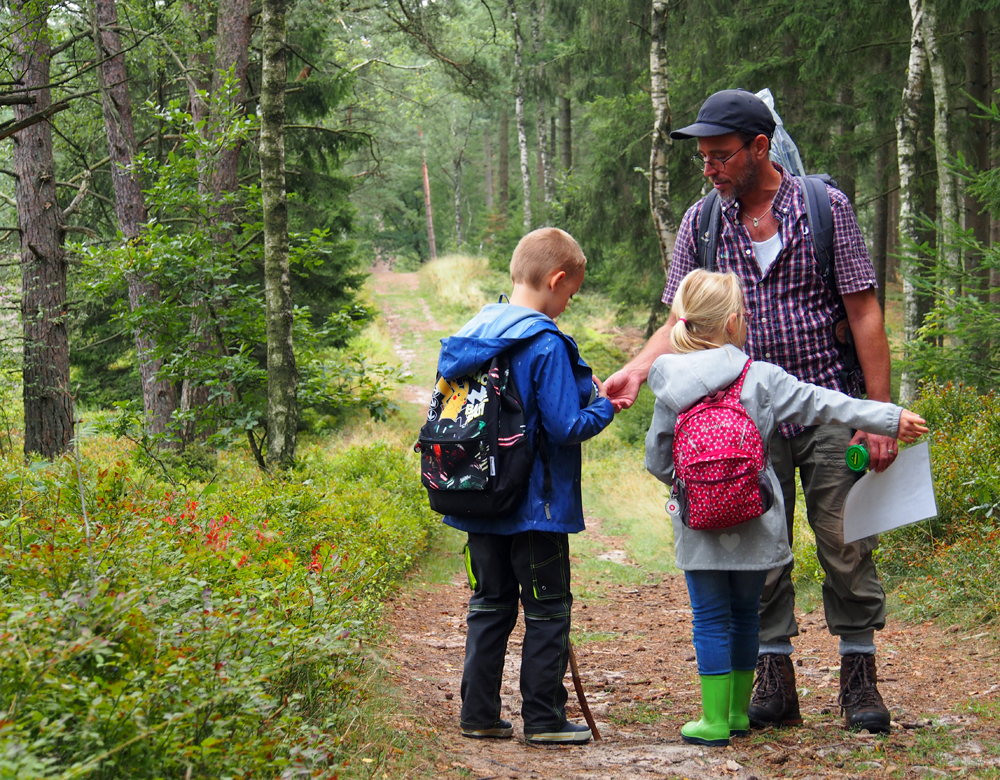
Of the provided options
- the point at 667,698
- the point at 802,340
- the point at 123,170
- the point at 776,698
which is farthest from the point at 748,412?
the point at 123,170

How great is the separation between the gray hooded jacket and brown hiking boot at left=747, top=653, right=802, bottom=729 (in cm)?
64

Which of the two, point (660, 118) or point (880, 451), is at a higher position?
point (660, 118)

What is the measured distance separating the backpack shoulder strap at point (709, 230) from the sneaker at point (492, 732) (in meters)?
2.18

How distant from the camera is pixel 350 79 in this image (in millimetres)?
14555

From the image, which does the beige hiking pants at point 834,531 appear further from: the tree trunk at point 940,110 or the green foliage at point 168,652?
the tree trunk at point 940,110

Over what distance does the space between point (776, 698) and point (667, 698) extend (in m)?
0.85

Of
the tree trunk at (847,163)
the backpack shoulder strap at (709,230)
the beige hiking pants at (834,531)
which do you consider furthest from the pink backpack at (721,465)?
the tree trunk at (847,163)

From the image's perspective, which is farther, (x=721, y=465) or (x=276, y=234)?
(x=276, y=234)

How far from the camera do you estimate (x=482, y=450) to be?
3.33 metres

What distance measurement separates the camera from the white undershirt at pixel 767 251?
3619 millimetres

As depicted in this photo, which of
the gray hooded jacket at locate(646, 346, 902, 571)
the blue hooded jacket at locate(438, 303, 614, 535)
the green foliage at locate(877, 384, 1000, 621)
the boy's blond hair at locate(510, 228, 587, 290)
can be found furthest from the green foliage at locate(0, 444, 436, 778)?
the green foliage at locate(877, 384, 1000, 621)

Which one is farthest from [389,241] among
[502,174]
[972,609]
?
[972,609]

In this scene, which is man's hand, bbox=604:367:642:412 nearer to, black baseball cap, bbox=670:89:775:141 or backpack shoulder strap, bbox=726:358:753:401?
backpack shoulder strap, bbox=726:358:753:401

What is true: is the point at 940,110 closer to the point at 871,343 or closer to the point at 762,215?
the point at 762,215
